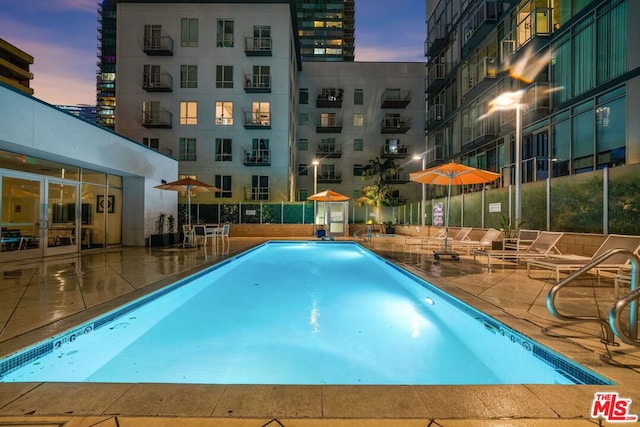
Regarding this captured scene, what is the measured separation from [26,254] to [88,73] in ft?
307

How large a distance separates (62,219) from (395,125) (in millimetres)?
23533

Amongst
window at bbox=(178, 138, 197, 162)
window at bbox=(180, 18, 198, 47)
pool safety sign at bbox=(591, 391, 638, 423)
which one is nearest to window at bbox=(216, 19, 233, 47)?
window at bbox=(180, 18, 198, 47)

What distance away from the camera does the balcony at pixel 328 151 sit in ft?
90.5

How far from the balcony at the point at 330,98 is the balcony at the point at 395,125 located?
4013mm

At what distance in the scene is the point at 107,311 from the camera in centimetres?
371

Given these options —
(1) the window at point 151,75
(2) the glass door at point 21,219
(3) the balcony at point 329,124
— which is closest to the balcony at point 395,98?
(3) the balcony at point 329,124

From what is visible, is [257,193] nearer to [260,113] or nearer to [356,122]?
[260,113]

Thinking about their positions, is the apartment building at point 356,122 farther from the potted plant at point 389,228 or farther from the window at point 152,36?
the window at point 152,36

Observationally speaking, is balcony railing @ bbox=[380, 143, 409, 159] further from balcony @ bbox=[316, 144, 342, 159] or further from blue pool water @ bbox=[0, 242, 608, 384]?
blue pool water @ bbox=[0, 242, 608, 384]

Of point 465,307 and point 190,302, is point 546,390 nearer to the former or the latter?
point 465,307

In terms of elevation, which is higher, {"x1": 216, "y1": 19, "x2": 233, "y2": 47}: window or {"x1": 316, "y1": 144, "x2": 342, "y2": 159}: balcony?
{"x1": 216, "y1": 19, "x2": 233, "y2": 47}: window

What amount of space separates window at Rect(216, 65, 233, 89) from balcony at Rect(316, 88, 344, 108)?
774 cm

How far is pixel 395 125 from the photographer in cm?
2714

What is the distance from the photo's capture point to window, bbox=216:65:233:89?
21.9 meters
